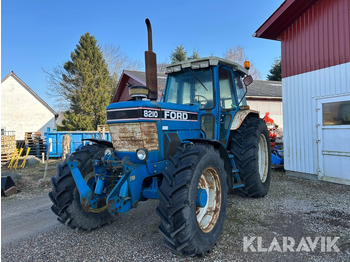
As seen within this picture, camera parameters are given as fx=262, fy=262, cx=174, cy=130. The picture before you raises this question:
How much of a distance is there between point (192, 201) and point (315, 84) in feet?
18.0

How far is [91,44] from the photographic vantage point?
90.8 ft

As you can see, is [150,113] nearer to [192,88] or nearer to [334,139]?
[192,88]

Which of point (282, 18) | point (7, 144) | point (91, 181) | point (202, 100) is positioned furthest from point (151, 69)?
point (7, 144)

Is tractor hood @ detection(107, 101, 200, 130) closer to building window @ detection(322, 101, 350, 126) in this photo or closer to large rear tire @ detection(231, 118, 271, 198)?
large rear tire @ detection(231, 118, 271, 198)

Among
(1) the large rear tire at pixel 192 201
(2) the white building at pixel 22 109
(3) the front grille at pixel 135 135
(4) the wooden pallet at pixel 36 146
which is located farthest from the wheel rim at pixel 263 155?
(2) the white building at pixel 22 109

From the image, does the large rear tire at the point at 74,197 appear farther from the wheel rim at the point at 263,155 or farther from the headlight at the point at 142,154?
the wheel rim at the point at 263,155

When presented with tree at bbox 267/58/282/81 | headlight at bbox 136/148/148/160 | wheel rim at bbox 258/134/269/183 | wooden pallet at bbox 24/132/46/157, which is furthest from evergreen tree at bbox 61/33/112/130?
headlight at bbox 136/148/148/160

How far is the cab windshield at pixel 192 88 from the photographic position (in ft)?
15.1

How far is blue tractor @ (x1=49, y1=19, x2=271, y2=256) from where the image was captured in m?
2.85

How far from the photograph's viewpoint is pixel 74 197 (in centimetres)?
345

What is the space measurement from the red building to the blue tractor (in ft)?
9.09

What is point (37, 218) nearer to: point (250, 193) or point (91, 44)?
point (250, 193)

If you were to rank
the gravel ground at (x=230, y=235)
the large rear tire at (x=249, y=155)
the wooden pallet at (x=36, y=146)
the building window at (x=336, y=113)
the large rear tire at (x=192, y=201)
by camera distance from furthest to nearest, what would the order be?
the wooden pallet at (x=36, y=146)
the building window at (x=336, y=113)
the large rear tire at (x=249, y=155)
the gravel ground at (x=230, y=235)
the large rear tire at (x=192, y=201)

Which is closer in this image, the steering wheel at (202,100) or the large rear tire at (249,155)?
the steering wheel at (202,100)
